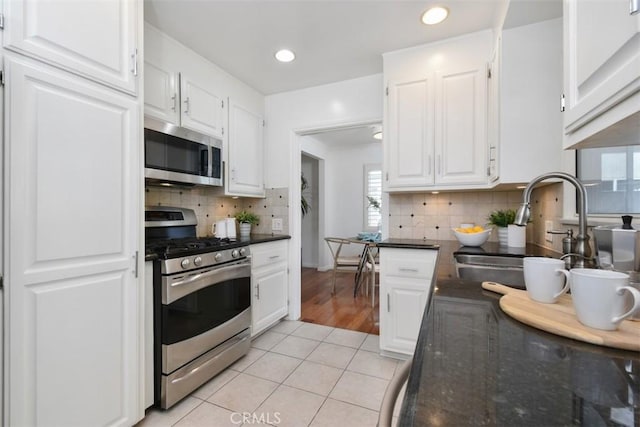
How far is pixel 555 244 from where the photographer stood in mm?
1705

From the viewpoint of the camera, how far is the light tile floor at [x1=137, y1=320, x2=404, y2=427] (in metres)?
1.57

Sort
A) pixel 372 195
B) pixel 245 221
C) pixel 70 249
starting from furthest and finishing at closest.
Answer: pixel 372 195
pixel 245 221
pixel 70 249

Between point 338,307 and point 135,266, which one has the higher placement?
point 135,266

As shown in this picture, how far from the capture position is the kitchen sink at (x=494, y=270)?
142cm

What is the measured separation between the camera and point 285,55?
7.72ft

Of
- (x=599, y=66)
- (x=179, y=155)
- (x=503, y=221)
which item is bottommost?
(x=503, y=221)

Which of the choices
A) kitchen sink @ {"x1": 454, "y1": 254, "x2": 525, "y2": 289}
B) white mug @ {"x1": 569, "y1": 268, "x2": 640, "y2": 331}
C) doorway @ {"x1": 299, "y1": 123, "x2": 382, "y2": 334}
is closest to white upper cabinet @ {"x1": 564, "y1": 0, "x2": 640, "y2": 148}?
white mug @ {"x1": 569, "y1": 268, "x2": 640, "y2": 331}

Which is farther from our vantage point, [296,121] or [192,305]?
[296,121]

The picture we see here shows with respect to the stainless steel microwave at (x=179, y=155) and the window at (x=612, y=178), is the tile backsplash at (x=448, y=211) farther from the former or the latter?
the stainless steel microwave at (x=179, y=155)

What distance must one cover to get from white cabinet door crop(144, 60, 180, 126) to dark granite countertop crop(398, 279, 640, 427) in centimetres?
215

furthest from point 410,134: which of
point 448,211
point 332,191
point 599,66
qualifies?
point 332,191

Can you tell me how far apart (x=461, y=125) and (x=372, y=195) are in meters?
3.39

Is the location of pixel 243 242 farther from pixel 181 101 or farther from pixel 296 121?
pixel 296 121

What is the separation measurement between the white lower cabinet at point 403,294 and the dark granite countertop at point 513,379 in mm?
1463
